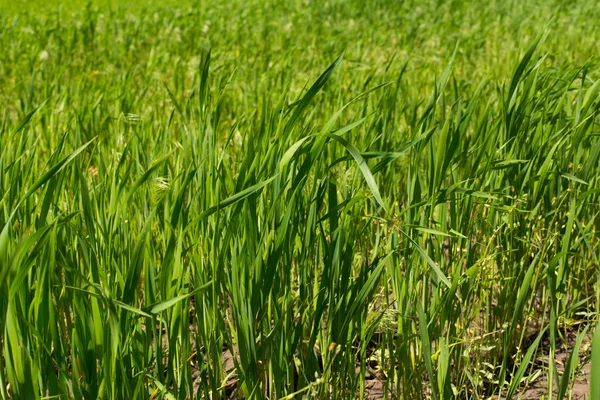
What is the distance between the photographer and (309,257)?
170 centimetres

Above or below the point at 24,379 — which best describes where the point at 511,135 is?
above

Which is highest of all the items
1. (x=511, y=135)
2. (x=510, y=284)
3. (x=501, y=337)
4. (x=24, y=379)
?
(x=511, y=135)

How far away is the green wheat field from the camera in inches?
54.9

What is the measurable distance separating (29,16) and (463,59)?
11.7 ft

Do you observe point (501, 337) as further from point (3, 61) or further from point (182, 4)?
point (182, 4)

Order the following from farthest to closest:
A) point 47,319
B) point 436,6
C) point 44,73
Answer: point 436,6 → point 44,73 → point 47,319

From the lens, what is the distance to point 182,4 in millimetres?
7961

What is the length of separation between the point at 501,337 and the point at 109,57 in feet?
12.8

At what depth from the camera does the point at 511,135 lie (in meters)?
2.16

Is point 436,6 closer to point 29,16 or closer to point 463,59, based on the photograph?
point 463,59

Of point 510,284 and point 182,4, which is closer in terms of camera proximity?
point 510,284

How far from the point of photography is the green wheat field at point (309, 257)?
1.39 metres

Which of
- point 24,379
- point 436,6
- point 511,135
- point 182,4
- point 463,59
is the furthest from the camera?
point 182,4

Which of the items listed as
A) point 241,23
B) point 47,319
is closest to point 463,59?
point 241,23
